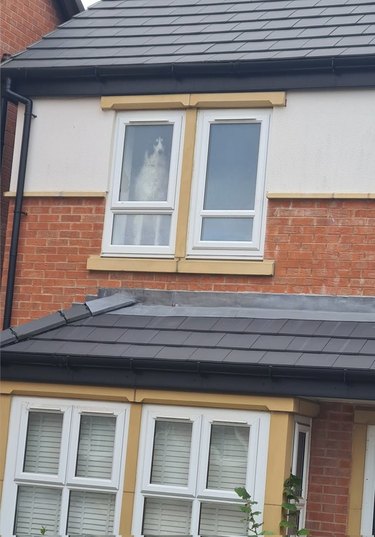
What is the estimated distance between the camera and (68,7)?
14.7 m

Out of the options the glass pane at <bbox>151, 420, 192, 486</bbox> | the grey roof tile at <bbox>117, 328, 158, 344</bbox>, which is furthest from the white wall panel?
the glass pane at <bbox>151, 420, 192, 486</bbox>

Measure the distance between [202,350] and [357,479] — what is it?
6.05ft

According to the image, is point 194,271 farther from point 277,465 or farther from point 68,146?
point 277,465

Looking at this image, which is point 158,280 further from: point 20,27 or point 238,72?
point 20,27

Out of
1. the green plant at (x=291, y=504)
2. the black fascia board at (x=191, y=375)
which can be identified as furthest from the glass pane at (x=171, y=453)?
the green plant at (x=291, y=504)

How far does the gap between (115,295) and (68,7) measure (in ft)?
14.3

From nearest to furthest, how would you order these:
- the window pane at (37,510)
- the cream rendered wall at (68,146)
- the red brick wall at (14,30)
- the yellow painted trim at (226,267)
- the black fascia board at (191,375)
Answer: the black fascia board at (191,375), the window pane at (37,510), the yellow painted trim at (226,267), the cream rendered wall at (68,146), the red brick wall at (14,30)

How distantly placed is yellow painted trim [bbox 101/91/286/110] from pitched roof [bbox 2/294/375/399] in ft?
6.96

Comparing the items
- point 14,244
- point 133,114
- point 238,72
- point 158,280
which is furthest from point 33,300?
point 238,72

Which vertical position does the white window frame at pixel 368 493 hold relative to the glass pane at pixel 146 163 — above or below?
below

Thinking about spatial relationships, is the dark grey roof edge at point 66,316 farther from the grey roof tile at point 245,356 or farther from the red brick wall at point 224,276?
the grey roof tile at point 245,356

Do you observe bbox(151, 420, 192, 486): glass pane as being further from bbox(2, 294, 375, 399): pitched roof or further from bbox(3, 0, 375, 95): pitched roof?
bbox(3, 0, 375, 95): pitched roof

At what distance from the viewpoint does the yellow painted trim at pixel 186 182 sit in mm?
12117

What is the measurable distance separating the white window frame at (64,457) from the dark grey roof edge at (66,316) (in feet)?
1.92
